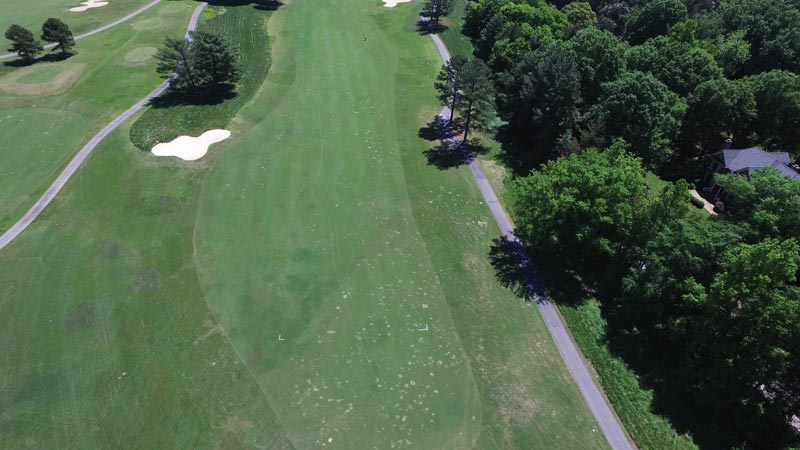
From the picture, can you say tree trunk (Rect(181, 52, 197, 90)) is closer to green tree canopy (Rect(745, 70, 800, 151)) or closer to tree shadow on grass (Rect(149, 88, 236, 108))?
tree shadow on grass (Rect(149, 88, 236, 108))

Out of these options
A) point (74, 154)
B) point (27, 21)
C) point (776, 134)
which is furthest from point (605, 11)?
point (27, 21)

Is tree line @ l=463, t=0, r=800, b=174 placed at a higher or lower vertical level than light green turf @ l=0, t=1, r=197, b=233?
higher

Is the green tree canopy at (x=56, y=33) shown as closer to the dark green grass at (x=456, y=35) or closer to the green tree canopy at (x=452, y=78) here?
the green tree canopy at (x=452, y=78)

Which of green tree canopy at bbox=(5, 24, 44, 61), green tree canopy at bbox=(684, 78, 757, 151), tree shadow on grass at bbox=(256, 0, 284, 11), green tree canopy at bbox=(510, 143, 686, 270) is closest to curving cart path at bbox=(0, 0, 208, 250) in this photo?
green tree canopy at bbox=(5, 24, 44, 61)

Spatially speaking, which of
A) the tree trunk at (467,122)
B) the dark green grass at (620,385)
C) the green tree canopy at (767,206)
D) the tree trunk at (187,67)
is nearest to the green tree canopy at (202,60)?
the tree trunk at (187,67)

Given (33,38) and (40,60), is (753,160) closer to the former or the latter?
(40,60)

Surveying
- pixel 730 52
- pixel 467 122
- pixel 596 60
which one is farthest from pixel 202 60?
pixel 730 52

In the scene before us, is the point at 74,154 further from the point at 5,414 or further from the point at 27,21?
the point at 27,21
